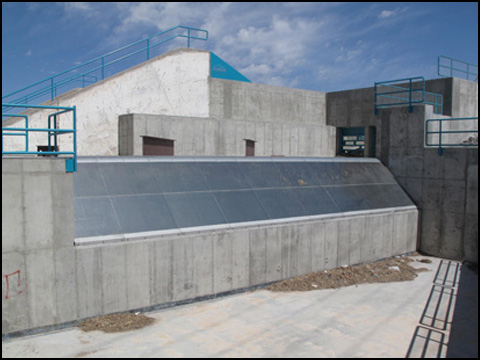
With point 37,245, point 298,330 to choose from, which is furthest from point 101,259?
point 298,330

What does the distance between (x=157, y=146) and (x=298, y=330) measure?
431 inches

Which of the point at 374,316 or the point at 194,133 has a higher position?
the point at 194,133

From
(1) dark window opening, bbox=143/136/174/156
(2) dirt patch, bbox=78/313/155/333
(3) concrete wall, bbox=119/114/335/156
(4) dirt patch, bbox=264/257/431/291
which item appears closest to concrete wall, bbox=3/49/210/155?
(3) concrete wall, bbox=119/114/335/156

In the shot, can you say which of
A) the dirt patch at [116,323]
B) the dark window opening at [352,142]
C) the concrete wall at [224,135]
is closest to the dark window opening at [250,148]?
the concrete wall at [224,135]

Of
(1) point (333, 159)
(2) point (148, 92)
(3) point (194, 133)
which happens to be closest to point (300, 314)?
(1) point (333, 159)

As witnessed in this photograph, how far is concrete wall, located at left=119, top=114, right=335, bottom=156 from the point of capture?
16.7m

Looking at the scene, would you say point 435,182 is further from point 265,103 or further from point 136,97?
point 136,97

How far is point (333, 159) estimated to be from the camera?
Answer: 14664mm

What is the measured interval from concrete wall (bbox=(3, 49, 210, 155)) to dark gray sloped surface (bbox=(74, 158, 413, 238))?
6930 millimetres

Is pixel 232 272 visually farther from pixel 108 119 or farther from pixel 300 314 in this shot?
pixel 108 119

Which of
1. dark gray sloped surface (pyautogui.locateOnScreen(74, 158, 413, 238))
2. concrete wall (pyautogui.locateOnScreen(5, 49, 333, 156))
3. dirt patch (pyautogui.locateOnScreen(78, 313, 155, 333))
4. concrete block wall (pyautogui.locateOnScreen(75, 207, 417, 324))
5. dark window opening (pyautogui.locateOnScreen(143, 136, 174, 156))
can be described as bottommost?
dirt patch (pyautogui.locateOnScreen(78, 313, 155, 333))

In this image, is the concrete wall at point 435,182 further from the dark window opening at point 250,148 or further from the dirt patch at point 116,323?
the dirt patch at point 116,323

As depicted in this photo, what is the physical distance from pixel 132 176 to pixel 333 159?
7503 mm

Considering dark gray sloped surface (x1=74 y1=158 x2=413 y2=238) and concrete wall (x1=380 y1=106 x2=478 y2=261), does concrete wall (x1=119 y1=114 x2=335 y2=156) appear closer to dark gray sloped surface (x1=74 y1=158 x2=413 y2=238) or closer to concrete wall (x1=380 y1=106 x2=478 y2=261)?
dark gray sloped surface (x1=74 y1=158 x2=413 y2=238)
